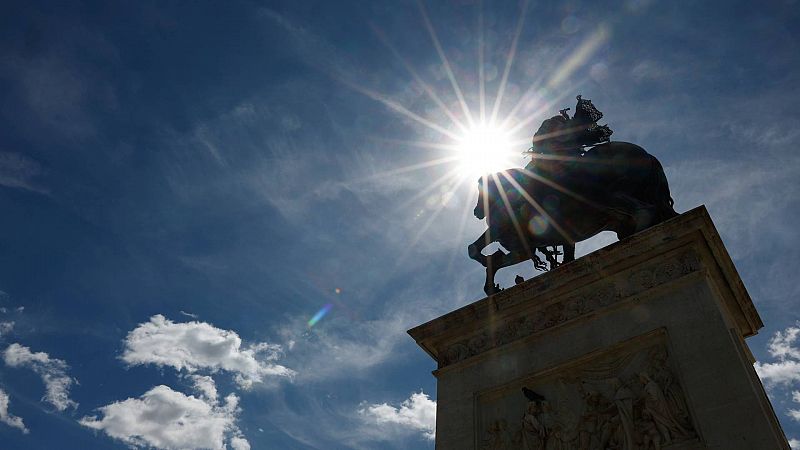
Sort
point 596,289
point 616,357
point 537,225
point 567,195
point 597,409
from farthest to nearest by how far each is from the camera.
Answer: point 537,225, point 567,195, point 596,289, point 616,357, point 597,409

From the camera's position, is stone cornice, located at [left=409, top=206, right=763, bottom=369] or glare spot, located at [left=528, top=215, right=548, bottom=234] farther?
glare spot, located at [left=528, top=215, right=548, bottom=234]

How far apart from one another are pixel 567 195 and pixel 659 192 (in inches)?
69.1

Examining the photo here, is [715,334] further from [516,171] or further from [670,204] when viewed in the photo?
[516,171]

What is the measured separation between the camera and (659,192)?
1132cm

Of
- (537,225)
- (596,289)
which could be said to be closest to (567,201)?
(537,225)

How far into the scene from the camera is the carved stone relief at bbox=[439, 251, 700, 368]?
9.28m

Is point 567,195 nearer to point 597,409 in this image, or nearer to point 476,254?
point 476,254

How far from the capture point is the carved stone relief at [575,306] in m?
9.28

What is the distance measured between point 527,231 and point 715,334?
509 centimetres

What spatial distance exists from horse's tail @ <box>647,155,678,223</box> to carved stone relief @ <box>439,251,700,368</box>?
1.88m

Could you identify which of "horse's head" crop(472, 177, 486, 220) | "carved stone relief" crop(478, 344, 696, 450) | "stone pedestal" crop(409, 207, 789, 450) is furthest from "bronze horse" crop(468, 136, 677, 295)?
"carved stone relief" crop(478, 344, 696, 450)

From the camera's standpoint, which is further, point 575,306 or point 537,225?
point 537,225

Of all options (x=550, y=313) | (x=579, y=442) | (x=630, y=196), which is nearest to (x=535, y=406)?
(x=579, y=442)

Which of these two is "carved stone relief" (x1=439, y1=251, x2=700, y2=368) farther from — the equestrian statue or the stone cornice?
the equestrian statue
